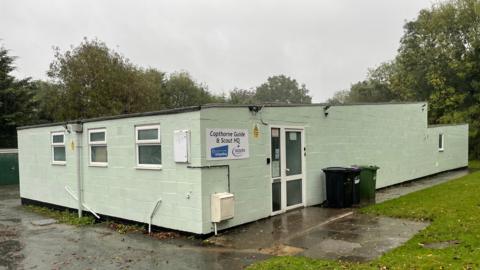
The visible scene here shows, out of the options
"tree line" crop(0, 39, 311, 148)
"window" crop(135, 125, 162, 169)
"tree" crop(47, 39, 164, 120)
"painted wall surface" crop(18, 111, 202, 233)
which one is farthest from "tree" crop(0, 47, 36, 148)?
"window" crop(135, 125, 162, 169)

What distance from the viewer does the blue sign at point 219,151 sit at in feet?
24.8

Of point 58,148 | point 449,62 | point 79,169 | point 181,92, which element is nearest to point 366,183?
point 79,169

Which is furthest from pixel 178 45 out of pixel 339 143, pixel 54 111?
pixel 339 143

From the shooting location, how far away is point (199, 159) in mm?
7355

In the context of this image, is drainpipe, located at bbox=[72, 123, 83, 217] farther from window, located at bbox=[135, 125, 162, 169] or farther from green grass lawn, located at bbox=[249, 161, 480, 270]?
green grass lawn, located at bbox=[249, 161, 480, 270]

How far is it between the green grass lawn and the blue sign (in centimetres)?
253

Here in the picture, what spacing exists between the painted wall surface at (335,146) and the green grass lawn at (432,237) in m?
2.04

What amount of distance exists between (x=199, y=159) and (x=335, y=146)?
17.5ft

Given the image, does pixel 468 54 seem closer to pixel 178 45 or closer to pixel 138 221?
pixel 178 45

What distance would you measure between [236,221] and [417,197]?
5806 millimetres

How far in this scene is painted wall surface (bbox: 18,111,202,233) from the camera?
754 cm

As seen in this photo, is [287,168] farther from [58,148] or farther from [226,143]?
[58,148]

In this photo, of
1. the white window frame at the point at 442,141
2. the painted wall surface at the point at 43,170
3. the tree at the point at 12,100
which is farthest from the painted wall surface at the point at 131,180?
the tree at the point at 12,100

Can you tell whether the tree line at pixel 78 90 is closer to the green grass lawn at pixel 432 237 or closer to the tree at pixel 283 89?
the green grass lawn at pixel 432 237
